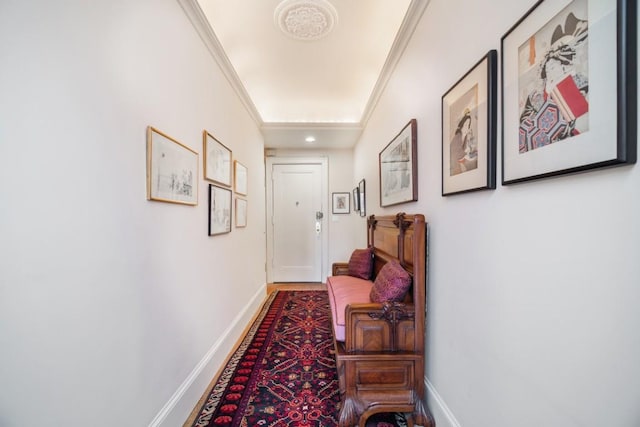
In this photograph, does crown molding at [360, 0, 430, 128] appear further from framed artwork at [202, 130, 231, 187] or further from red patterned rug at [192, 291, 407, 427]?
red patterned rug at [192, 291, 407, 427]

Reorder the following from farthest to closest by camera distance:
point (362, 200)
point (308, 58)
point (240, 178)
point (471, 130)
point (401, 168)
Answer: point (362, 200), point (240, 178), point (308, 58), point (401, 168), point (471, 130)

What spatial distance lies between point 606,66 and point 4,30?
1.49m

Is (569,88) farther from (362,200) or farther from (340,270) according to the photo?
(362,200)

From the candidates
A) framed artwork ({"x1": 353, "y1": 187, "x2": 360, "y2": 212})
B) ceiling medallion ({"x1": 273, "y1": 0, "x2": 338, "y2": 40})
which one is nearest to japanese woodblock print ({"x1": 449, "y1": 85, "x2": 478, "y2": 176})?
ceiling medallion ({"x1": 273, "y1": 0, "x2": 338, "y2": 40})

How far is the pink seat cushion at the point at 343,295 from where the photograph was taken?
1659 mm

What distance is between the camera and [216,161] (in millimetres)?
2066

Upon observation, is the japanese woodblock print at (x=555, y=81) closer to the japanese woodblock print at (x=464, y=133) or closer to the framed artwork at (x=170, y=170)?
the japanese woodblock print at (x=464, y=133)

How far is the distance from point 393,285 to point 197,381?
4.52 feet

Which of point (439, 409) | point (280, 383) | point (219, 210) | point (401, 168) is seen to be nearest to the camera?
point (439, 409)

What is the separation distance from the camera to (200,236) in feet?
5.91

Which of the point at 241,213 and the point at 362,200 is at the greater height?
the point at 362,200

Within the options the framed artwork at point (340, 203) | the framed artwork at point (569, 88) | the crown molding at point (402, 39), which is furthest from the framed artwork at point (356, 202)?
the framed artwork at point (569, 88)

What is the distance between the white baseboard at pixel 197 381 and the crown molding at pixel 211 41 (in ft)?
7.34

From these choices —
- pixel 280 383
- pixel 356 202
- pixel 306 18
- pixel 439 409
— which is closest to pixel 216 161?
pixel 306 18
